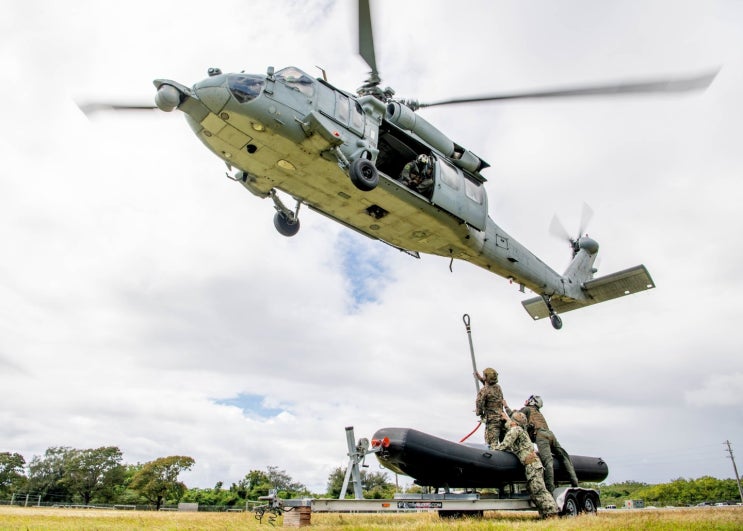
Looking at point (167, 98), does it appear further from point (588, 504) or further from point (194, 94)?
point (588, 504)

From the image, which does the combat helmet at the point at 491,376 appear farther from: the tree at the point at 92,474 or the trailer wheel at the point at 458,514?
the tree at the point at 92,474

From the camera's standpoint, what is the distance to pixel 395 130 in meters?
11.8

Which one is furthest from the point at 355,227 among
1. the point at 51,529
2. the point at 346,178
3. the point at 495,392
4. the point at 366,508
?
the point at 51,529

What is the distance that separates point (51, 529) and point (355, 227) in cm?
819

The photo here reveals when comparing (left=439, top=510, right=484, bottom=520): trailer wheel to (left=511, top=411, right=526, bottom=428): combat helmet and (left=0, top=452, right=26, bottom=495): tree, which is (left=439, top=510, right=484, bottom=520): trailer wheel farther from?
(left=0, top=452, right=26, bottom=495): tree

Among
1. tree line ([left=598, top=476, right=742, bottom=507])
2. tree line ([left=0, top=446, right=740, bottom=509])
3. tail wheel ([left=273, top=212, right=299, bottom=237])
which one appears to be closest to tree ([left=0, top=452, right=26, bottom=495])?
tree line ([left=0, top=446, right=740, bottom=509])

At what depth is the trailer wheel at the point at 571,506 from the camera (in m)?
8.66

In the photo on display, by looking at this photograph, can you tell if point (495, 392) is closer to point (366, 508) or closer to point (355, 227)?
point (366, 508)

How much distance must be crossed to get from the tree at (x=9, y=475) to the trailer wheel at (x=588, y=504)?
50401 millimetres

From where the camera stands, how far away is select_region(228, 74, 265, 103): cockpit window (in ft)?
30.3

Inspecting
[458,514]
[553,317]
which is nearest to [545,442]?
[458,514]

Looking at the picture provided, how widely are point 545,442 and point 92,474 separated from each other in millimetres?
45919

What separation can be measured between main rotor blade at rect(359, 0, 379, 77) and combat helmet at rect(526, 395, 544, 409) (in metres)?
8.01

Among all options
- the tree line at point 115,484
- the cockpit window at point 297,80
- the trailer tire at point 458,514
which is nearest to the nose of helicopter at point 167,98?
the cockpit window at point 297,80
